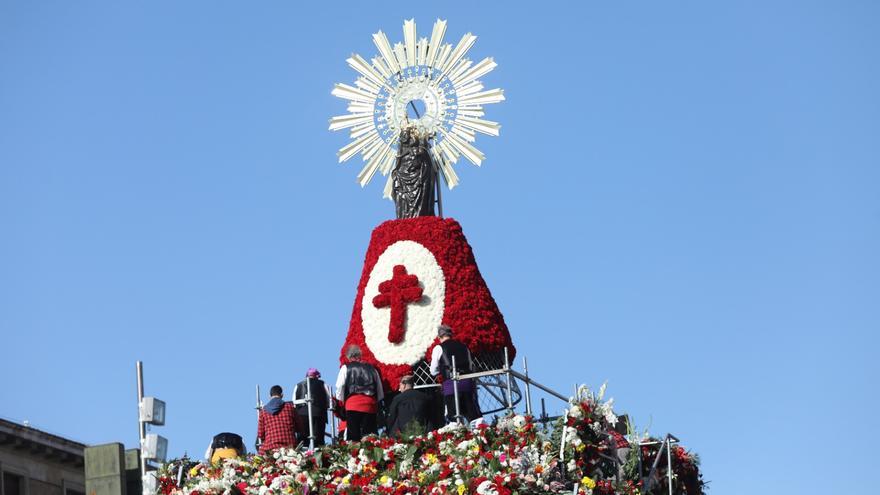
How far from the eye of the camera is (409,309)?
102 ft

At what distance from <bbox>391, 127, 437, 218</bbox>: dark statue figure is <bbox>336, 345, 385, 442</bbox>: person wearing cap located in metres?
4.02

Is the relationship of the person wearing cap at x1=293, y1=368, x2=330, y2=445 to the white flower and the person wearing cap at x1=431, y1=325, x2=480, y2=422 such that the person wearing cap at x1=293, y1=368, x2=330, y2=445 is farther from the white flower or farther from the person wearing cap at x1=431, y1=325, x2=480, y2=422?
the white flower

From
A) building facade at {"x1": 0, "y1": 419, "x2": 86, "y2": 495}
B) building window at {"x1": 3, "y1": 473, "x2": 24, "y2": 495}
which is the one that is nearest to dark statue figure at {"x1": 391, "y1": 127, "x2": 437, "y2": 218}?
building facade at {"x1": 0, "y1": 419, "x2": 86, "y2": 495}

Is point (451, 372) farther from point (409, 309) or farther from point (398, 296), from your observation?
point (398, 296)

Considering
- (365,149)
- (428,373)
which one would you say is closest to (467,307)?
(428,373)

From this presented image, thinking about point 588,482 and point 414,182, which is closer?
point 588,482

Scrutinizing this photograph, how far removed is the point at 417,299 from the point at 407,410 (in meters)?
2.90

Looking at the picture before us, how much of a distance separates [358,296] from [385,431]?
10.7 feet

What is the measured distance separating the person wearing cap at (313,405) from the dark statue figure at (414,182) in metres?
4.42

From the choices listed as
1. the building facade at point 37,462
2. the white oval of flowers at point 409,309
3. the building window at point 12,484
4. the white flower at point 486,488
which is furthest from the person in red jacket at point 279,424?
the building window at point 12,484

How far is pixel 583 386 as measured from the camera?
28.7 m

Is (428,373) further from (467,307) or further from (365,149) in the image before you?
(365,149)

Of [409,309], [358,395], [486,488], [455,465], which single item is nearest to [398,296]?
[409,309]

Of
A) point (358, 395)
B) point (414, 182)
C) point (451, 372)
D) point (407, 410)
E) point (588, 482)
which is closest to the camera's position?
point (588, 482)
